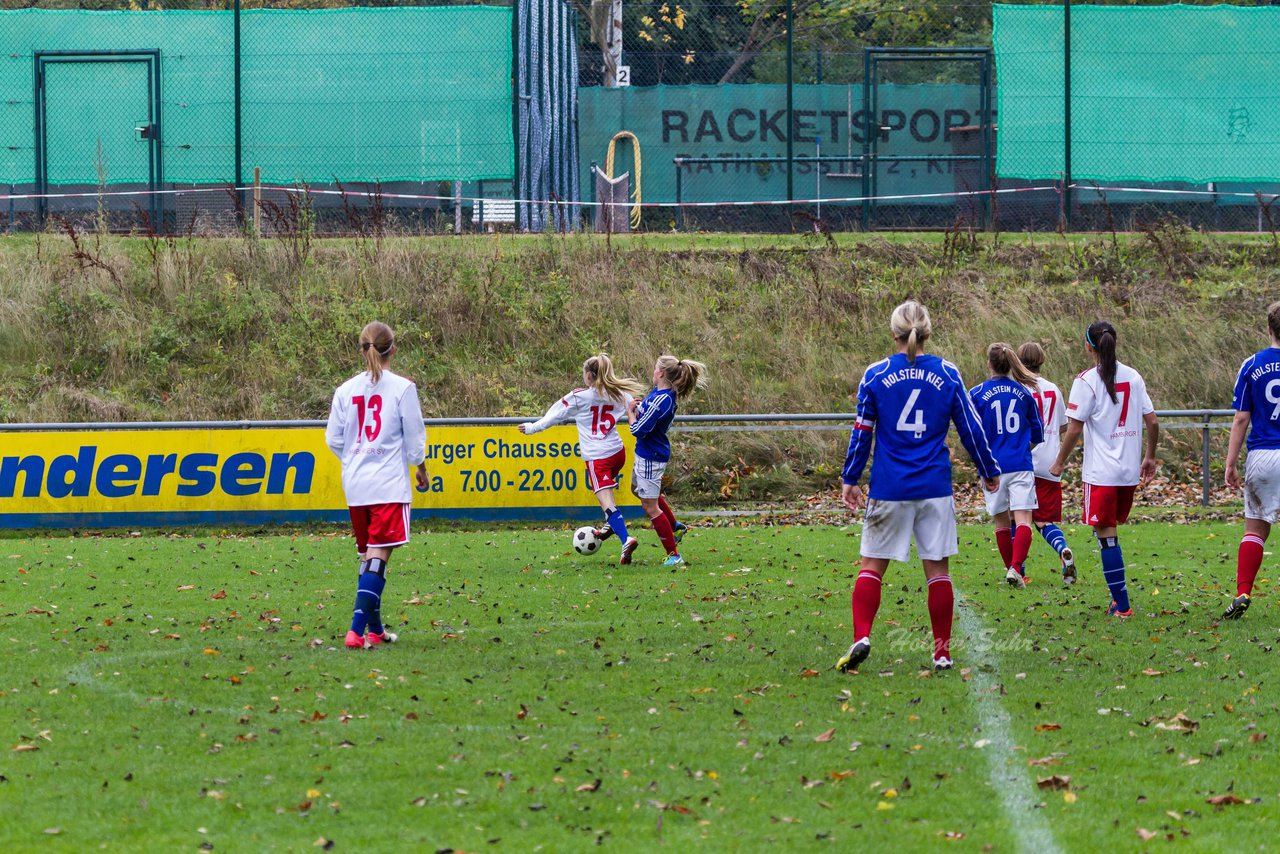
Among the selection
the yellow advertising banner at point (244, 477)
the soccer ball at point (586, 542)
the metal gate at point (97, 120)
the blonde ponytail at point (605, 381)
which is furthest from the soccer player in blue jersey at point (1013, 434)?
the metal gate at point (97, 120)

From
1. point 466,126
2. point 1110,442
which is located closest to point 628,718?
point 1110,442

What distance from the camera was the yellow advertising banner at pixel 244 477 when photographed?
1558cm

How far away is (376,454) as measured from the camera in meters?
8.40

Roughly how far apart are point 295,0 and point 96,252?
13329 mm

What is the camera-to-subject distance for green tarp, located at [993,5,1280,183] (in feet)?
77.0

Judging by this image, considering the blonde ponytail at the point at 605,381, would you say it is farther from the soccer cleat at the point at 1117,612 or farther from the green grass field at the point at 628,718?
the soccer cleat at the point at 1117,612

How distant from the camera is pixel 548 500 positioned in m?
16.0

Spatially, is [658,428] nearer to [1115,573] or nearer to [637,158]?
[1115,573]

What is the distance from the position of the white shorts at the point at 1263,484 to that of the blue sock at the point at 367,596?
16.9 feet

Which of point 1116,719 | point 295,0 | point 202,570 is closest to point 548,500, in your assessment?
point 202,570

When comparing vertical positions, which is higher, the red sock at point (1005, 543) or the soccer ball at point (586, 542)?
the red sock at point (1005, 543)

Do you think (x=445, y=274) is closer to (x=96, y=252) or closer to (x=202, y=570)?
(x=96, y=252)

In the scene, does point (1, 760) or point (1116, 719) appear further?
point (1116, 719)

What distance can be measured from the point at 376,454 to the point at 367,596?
0.80 metres
